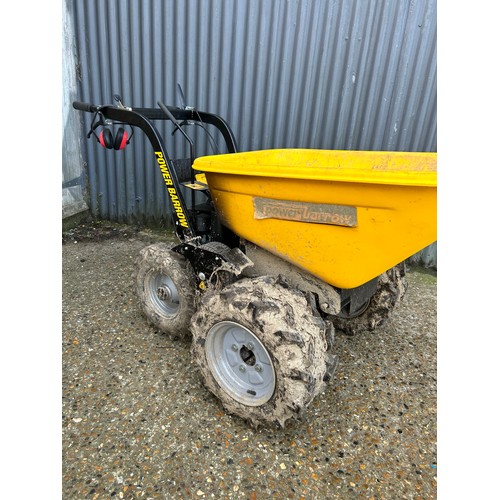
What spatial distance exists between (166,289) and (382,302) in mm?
1457

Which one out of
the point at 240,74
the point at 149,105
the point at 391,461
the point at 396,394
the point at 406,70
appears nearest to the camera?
the point at 391,461

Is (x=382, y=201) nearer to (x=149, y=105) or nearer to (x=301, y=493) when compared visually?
(x=301, y=493)

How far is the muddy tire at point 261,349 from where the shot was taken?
1684mm

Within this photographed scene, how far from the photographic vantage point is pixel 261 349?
1.85 m

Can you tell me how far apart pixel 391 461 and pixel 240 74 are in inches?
139

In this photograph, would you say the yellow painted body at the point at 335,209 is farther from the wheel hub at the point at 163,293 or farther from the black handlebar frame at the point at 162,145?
the wheel hub at the point at 163,293

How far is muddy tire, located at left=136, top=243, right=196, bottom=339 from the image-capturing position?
2385 millimetres

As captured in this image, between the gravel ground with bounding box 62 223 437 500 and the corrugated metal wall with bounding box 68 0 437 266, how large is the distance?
2156 millimetres

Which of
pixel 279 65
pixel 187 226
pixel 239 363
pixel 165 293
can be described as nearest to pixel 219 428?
pixel 239 363

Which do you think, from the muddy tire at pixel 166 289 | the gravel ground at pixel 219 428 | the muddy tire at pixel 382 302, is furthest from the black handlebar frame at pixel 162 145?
the muddy tire at pixel 382 302

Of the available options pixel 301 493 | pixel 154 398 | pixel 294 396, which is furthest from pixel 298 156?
pixel 301 493

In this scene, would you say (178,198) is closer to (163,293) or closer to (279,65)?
(163,293)

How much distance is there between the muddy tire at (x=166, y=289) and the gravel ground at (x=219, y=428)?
138 mm

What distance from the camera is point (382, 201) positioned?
5.00ft
